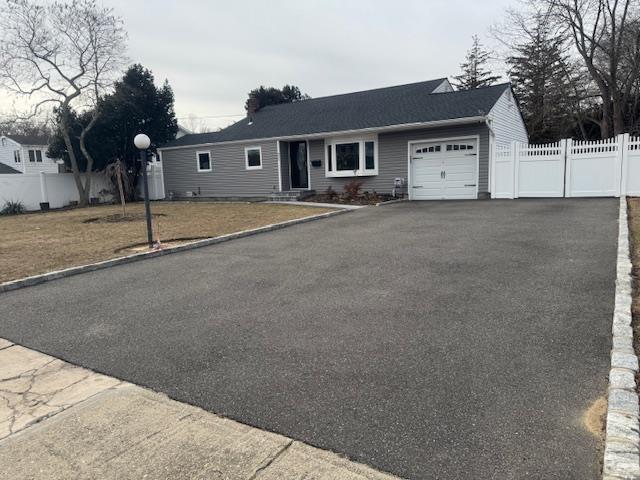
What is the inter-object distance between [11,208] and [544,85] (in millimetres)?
31350

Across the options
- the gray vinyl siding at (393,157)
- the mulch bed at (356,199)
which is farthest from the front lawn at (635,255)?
the mulch bed at (356,199)

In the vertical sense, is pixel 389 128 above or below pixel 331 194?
above

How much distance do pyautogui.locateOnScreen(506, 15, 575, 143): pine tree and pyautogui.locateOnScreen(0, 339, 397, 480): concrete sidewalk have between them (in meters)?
29.2

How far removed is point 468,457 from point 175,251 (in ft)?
23.0

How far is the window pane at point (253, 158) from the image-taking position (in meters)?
20.3

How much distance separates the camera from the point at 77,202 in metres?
21.8

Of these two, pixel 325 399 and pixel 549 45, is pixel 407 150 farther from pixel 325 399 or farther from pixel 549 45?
pixel 549 45

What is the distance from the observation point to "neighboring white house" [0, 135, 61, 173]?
36531 millimetres

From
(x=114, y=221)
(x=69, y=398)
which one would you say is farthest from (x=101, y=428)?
(x=114, y=221)

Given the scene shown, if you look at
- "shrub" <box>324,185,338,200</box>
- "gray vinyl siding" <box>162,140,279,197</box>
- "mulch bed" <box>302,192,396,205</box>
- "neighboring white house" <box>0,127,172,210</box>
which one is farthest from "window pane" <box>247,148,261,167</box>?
"neighboring white house" <box>0,127,172,210</box>

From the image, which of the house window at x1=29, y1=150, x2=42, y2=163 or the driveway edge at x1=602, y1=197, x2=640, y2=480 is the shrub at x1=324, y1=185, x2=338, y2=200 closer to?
the driveway edge at x1=602, y1=197, x2=640, y2=480

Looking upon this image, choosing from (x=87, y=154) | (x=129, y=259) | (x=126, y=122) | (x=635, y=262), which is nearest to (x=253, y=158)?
(x=126, y=122)

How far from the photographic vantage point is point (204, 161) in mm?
22250

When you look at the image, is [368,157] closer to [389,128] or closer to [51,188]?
[389,128]
